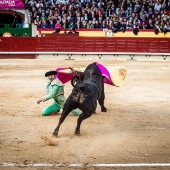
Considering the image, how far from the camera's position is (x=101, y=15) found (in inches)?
942

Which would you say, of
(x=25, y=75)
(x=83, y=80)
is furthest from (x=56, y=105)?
(x=25, y=75)

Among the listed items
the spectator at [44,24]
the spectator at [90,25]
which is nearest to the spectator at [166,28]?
the spectator at [90,25]

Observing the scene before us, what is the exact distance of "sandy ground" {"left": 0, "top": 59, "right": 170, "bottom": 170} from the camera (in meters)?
6.34

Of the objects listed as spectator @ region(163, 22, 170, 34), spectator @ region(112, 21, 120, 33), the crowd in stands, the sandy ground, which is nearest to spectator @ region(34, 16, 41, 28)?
the crowd in stands

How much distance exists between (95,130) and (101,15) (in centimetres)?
1635

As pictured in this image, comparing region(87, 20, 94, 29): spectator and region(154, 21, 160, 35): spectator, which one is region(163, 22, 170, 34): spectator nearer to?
region(154, 21, 160, 35): spectator

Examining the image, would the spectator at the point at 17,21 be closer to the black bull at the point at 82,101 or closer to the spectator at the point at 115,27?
the spectator at the point at 115,27

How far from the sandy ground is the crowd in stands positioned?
10307 millimetres

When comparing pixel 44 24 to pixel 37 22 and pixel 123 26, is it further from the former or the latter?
pixel 123 26

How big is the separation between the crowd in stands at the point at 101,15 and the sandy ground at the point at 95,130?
33.8 ft

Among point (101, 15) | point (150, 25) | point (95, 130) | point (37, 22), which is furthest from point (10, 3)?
point (95, 130)

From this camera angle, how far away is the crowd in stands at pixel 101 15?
23859mm

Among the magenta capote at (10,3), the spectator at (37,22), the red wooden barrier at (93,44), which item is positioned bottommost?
the red wooden barrier at (93,44)

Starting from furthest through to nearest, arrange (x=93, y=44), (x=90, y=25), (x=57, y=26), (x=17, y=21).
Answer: (x=17, y=21), (x=90, y=25), (x=57, y=26), (x=93, y=44)
